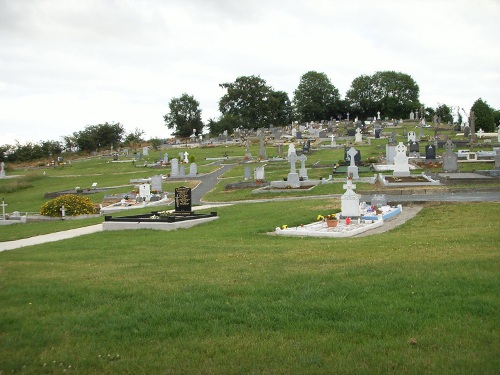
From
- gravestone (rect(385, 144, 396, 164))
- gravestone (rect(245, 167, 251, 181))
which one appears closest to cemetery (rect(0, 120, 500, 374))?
gravestone (rect(245, 167, 251, 181))

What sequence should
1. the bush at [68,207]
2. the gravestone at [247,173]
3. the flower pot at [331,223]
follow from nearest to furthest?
the flower pot at [331,223] < the bush at [68,207] < the gravestone at [247,173]

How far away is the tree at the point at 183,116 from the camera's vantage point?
Result: 109 m

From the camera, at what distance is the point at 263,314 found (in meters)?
6.21

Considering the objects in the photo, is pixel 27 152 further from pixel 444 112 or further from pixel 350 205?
pixel 444 112

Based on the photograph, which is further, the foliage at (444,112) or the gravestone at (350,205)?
the foliage at (444,112)

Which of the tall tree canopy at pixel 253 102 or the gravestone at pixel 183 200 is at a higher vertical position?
the tall tree canopy at pixel 253 102

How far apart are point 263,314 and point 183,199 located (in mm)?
16799

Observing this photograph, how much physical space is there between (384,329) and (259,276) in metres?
3.06

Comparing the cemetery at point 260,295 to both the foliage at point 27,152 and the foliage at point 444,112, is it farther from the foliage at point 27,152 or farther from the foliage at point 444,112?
the foliage at point 444,112

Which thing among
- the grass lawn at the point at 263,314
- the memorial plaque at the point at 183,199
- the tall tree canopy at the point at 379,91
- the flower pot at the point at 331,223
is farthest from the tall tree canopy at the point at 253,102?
the grass lawn at the point at 263,314

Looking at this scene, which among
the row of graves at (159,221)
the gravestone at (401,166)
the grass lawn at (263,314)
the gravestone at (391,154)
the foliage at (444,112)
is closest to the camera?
the grass lawn at (263,314)

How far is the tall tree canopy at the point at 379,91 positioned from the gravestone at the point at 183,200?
94995 mm

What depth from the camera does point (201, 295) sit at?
7164mm

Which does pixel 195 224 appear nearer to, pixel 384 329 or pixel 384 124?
pixel 384 329
